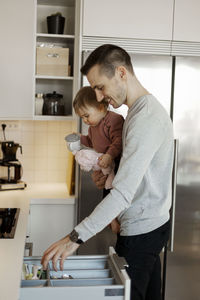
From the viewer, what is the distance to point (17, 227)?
6.84 feet

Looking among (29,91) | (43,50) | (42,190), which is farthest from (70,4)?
(42,190)

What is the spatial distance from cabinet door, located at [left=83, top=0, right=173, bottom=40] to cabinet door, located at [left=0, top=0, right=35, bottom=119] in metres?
0.48

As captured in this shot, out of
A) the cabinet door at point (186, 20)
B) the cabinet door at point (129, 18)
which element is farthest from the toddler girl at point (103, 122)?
the cabinet door at point (186, 20)

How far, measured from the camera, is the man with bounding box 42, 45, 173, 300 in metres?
1.49

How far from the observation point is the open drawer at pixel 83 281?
124 cm

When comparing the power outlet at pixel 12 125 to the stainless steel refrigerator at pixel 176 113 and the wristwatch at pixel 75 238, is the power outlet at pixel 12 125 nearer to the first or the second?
the stainless steel refrigerator at pixel 176 113

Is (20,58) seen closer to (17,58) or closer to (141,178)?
(17,58)

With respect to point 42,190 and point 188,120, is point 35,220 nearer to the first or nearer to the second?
point 42,190

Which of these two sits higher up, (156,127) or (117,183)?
(156,127)

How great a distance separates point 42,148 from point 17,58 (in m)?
0.84

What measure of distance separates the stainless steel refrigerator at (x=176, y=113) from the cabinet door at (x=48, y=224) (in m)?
0.17

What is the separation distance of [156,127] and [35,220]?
1.71 m

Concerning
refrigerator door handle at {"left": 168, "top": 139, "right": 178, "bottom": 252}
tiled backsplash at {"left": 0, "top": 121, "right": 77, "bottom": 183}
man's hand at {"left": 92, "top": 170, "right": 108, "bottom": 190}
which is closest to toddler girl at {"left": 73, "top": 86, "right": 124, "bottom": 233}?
man's hand at {"left": 92, "top": 170, "right": 108, "bottom": 190}

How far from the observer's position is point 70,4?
3.29 meters
